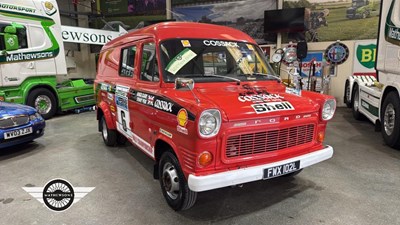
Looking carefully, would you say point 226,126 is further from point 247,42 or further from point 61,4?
point 61,4

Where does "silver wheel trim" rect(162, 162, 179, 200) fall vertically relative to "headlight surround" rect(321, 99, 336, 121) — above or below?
below

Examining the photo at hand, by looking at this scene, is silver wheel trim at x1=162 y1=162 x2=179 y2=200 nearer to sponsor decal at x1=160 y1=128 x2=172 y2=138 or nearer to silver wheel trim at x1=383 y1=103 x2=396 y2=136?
sponsor decal at x1=160 y1=128 x2=172 y2=138

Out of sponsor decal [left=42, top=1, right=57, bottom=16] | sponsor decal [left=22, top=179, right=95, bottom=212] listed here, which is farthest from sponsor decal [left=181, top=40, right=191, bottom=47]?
sponsor decal [left=42, top=1, right=57, bottom=16]

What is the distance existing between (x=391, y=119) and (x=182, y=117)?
429 centimetres

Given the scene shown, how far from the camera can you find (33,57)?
783cm

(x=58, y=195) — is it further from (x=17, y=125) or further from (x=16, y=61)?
(x=16, y=61)

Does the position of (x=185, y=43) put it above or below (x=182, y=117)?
above

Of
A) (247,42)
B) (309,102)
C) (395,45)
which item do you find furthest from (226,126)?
(395,45)

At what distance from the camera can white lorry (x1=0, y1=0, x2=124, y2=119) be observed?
7.33m

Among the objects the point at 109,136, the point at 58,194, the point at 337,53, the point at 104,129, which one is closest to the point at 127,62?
the point at 109,136

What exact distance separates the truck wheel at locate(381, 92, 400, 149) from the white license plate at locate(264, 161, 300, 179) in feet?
9.78

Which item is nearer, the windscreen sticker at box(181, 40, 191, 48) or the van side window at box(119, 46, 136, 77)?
the windscreen sticker at box(181, 40, 191, 48)

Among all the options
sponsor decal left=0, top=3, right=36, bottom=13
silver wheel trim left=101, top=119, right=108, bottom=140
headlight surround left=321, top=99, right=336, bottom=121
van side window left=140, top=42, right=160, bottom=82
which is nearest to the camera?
headlight surround left=321, top=99, right=336, bottom=121

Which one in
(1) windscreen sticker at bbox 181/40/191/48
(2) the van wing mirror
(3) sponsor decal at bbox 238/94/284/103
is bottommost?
(3) sponsor decal at bbox 238/94/284/103
